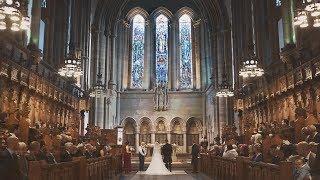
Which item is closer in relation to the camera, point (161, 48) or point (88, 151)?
point (88, 151)

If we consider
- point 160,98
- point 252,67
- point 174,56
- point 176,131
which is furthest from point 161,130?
point 252,67

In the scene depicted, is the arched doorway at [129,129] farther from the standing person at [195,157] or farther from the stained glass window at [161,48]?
the standing person at [195,157]

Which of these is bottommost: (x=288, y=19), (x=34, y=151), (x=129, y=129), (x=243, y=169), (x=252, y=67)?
(x=243, y=169)

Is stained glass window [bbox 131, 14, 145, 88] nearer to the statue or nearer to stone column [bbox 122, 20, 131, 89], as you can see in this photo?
stone column [bbox 122, 20, 131, 89]

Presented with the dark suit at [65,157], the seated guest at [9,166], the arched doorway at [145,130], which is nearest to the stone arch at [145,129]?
the arched doorway at [145,130]

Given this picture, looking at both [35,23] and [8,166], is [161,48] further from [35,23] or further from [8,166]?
[8,166]

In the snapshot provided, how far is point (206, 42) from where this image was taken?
39.5 m

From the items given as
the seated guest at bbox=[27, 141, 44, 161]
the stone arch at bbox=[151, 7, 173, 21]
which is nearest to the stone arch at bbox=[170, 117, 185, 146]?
the stone arch at bbox=[151, 7, 173, 21]

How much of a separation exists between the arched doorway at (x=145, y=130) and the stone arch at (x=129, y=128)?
731 millimetres

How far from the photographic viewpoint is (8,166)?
17.3 feet

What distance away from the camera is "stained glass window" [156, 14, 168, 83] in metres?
40.4

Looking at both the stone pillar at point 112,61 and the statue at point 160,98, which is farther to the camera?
the statue at point 160,98

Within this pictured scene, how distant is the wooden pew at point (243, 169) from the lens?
681cm

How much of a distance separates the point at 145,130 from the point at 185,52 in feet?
30.0
